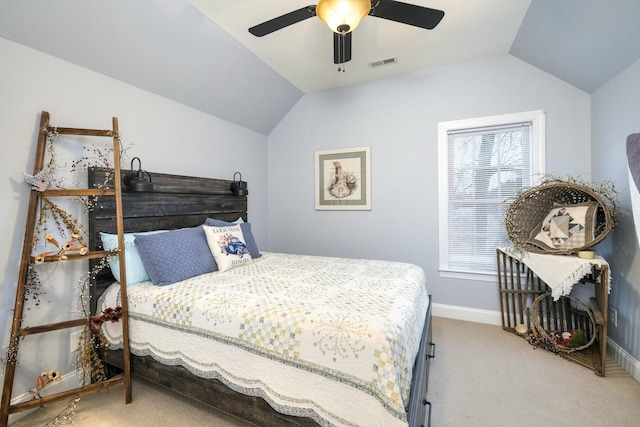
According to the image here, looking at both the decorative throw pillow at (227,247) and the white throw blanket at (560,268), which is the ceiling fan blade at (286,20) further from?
the white throw blanket at (560,268)

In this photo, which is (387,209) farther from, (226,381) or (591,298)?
(226,381)

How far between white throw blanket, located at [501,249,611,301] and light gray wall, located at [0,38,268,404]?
11.3 feet

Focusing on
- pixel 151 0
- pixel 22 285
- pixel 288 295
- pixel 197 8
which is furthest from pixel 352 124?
pixel 22 285

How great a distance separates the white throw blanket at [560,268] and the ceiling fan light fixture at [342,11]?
7.82ft

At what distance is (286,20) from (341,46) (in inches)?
16.5

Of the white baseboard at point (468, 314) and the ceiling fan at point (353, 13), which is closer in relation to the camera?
the ceiling fan at point (353, 13)

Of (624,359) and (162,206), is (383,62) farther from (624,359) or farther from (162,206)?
(624,359)

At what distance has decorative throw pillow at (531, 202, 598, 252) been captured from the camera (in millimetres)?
2262

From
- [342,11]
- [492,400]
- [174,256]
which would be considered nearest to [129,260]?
[174,256]

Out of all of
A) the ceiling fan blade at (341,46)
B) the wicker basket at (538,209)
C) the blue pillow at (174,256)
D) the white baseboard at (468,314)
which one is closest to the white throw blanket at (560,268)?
the wicker basket at (538,209)

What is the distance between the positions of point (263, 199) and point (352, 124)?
5.34ft

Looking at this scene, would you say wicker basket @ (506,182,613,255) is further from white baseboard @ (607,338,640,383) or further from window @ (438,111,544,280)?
white baseboard @ (607,338,640,383)

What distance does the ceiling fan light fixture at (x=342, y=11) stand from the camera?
1.46 m

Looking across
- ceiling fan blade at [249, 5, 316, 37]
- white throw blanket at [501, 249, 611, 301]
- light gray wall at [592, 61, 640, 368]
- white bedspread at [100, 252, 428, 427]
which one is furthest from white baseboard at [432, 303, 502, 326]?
ceiling fan blade at [249, 5, 316, 37]
